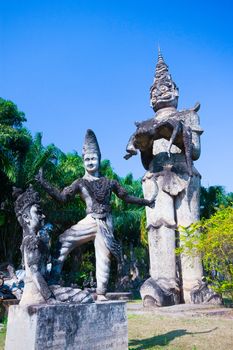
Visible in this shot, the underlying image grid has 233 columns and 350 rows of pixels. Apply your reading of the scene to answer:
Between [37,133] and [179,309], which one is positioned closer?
[179,309]

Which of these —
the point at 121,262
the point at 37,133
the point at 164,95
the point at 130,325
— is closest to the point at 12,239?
the point at 37,133

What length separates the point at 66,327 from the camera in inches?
154

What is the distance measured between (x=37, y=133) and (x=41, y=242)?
16.0 metres

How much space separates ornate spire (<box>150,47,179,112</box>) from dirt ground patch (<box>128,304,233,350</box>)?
5155 millimetres

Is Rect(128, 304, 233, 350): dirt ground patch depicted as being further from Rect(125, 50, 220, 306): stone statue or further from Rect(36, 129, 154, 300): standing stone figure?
Rect(36, 129, 154, 300): standing stone figure

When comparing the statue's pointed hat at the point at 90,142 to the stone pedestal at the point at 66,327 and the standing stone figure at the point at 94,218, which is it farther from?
the stone pedestal at the point at 66,327

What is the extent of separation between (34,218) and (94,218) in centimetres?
92

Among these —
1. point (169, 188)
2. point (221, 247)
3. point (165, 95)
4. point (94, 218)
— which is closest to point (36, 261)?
point (94, 218)

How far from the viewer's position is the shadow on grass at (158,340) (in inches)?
196

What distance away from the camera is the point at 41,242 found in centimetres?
425

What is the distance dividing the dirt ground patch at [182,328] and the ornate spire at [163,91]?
5155mm

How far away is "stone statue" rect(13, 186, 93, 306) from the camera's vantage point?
13.2 ft

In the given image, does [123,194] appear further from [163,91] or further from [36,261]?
[163,91]

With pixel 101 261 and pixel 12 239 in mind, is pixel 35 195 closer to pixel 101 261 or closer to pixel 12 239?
pixel 101 261
